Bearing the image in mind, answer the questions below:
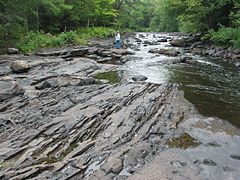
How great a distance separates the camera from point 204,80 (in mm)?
10125

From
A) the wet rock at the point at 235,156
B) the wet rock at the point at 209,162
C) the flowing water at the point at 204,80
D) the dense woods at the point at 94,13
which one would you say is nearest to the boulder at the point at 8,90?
the flowing water at the point at 204,80

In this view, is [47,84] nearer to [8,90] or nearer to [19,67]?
[8,90]

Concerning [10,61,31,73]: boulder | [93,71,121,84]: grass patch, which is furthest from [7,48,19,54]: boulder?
[93,71,121,84]: grass patch

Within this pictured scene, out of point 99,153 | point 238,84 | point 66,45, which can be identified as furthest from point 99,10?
point 99,153

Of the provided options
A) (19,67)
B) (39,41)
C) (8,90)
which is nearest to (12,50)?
(39,41)

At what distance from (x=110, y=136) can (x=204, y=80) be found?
7.15 metres

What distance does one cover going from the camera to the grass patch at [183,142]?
14.8 feet

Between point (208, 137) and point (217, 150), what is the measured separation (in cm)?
51

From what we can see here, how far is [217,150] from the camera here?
4.38 metres

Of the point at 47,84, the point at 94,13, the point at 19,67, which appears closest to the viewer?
the point at 47,84

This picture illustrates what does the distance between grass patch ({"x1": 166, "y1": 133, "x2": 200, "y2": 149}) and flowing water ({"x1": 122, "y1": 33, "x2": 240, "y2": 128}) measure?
5.70ft

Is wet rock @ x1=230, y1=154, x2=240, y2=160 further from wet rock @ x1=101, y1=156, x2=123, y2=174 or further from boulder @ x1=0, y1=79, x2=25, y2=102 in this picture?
boulder @ x1=0, y1=79, x2=25, y2=102

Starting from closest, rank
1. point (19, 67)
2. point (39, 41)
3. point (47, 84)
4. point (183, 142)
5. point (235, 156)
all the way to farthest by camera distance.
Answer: point (235, 156) → point (183, 142) → point (47, 84) → point (19, 67) → point (39, 41)

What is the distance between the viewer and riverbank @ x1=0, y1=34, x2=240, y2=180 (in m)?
3.68
